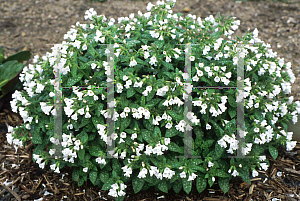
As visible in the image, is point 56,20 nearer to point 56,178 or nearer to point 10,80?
point 10,80

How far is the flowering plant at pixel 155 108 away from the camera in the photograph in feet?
9.00

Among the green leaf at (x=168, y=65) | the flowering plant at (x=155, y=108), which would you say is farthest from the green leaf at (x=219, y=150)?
the green leaf at (x=168, y=65)

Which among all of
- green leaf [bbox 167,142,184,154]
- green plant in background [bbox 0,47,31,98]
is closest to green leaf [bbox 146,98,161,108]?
green leaf [bbox 167,142,184,154]

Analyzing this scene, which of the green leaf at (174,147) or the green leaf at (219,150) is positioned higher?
the green leaf at (174,147)

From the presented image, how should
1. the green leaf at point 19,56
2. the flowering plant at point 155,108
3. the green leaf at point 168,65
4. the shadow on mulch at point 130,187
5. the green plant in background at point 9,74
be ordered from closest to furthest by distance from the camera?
the flowering plant at point 155,108 → the green leaf at point 168,65 → the shadow on mulch at point 130,187 → the green plant in background at point 9,74 → the green leaf at point 19,56

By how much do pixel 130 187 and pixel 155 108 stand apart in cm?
103

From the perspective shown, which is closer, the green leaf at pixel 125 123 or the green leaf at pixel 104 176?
the green leaf at pixel 125 123

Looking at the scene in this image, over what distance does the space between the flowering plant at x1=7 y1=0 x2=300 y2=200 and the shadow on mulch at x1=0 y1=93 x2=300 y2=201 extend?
248mm

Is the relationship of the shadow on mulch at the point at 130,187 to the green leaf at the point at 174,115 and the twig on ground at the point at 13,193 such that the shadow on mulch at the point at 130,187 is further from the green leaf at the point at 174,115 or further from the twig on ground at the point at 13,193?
the green leaf at the point at 174,115

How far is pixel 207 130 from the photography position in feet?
10.2

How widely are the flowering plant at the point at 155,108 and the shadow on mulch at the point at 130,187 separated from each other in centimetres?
25

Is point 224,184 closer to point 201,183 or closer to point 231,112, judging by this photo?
point 201,183

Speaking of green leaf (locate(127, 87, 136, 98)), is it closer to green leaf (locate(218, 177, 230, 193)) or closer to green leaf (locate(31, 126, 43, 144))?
green leaf (locate(31, 126, 43, 144))

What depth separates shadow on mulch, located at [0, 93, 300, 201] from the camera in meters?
3.23
